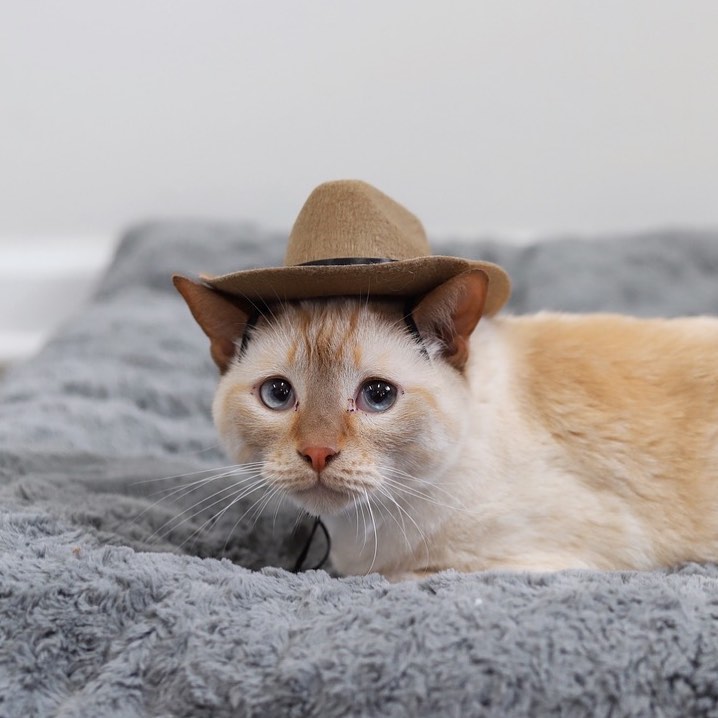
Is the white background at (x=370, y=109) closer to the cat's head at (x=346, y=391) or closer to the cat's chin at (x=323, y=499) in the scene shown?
the cat's head at (x=346, y=391)

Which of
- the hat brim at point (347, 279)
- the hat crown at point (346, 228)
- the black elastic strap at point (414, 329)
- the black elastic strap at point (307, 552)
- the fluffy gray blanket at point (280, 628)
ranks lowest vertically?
the black elastic strap at point (307, 552)

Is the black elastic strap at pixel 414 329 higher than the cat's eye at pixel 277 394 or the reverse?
higher

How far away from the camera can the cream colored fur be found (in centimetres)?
113

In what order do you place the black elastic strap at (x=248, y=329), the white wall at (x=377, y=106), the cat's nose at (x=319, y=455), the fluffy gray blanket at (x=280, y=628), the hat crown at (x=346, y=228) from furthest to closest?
1. the white wall at (x=377, y=106)
2. the black elastic strap at (x=248, y=329)
3. the hat crown at (x=346, y=228)
4. the cat's nose at (x=319, y=455)
5. the fluffy gray blanket at (x=280, y=628)

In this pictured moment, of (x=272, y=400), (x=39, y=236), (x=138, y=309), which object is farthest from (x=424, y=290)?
(x=39, y=236)

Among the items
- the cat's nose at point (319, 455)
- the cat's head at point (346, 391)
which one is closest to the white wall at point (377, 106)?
the cat's head at point (346, 391)

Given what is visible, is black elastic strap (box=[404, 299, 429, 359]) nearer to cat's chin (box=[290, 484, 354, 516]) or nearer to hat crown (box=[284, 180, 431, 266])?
hat crown (box=[284, 180, 431, 266])

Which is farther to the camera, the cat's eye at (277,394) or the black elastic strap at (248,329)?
the black elastic strap at (248,329)

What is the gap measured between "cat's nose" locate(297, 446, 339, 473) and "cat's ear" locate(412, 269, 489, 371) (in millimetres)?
252

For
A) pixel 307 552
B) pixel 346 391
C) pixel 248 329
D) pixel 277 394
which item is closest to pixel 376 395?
pixel 346 391

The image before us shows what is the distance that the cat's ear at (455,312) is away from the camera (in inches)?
43.3

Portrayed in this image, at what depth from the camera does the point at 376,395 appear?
44.4 inches

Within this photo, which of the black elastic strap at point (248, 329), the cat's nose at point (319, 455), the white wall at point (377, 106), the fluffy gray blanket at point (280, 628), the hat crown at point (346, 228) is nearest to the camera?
the fluffy gray blanket at point (280, 628)

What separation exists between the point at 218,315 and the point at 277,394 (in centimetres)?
18
